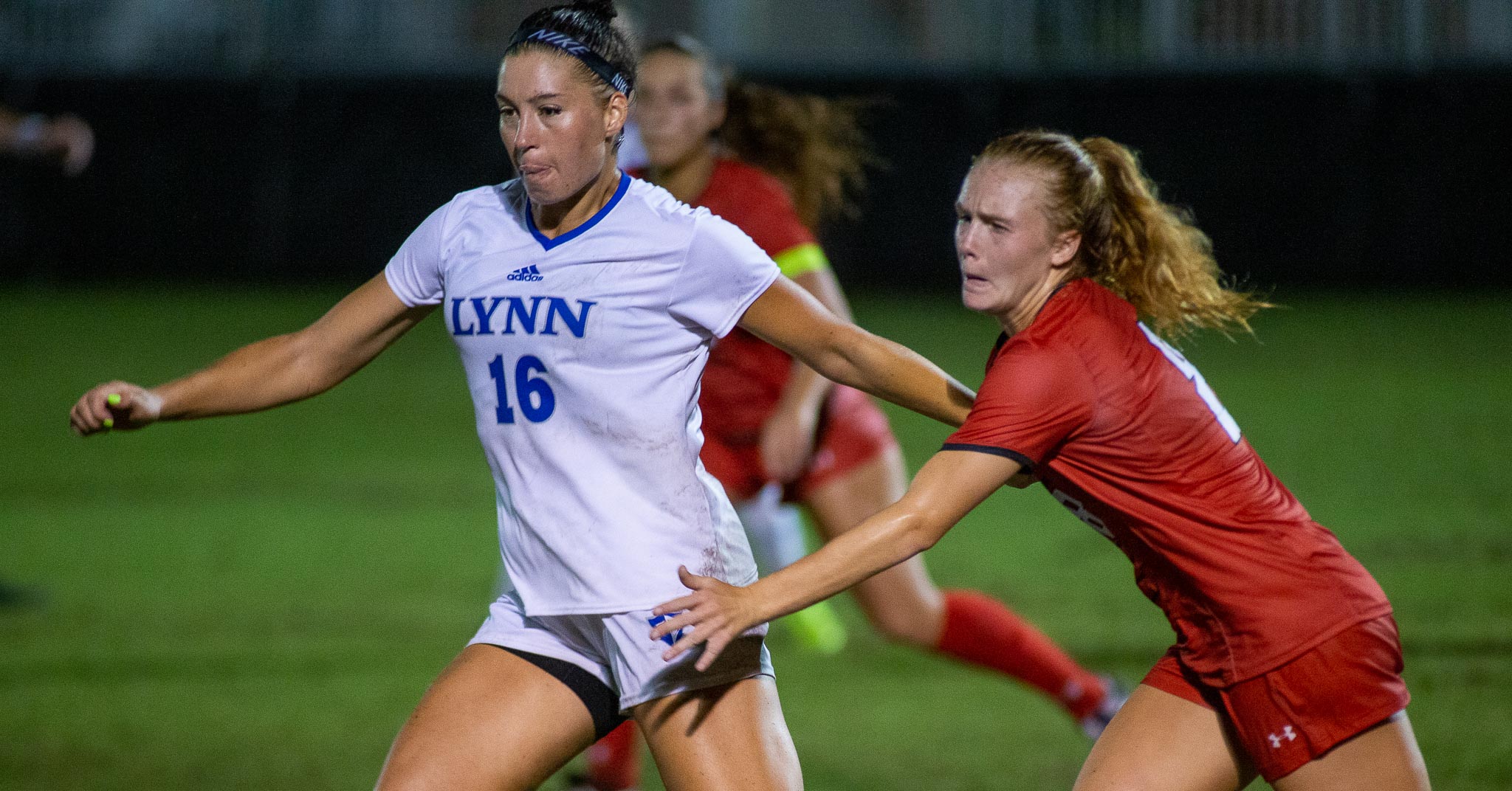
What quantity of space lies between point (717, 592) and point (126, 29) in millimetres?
16509

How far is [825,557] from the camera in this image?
247cm

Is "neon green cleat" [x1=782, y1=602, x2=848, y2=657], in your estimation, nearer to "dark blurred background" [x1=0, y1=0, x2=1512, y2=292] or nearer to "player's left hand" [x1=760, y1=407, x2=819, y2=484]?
"player's left hand" [x1=760, y1=407, x2=819, y2=484]

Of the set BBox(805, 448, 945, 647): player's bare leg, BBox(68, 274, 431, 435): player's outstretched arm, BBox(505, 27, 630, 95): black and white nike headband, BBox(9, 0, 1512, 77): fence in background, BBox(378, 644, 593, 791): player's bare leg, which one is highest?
BBox(9, 0, 1512, 77): fence in background

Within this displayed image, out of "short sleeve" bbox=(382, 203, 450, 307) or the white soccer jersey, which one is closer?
the white soccer jersey

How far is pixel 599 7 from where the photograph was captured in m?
2.86

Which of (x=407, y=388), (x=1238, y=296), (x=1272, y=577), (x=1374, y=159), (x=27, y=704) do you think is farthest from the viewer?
(x=1374, y=159)

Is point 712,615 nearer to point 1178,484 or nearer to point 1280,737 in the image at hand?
point 1178,484

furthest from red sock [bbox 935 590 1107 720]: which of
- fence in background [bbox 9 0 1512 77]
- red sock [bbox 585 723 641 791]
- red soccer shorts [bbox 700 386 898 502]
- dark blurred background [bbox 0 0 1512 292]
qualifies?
fence in background [bbox 9 0 1512 77]

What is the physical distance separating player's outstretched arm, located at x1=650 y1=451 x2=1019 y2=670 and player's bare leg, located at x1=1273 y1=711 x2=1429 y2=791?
2.40 ft

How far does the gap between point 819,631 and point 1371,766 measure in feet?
9.63

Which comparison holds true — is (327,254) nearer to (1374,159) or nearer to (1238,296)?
(1374,159)

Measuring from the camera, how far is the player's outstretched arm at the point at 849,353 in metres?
2.80

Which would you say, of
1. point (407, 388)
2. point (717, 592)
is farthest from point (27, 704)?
point (407, 388)

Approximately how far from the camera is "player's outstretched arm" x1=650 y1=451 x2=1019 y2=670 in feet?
7.99
